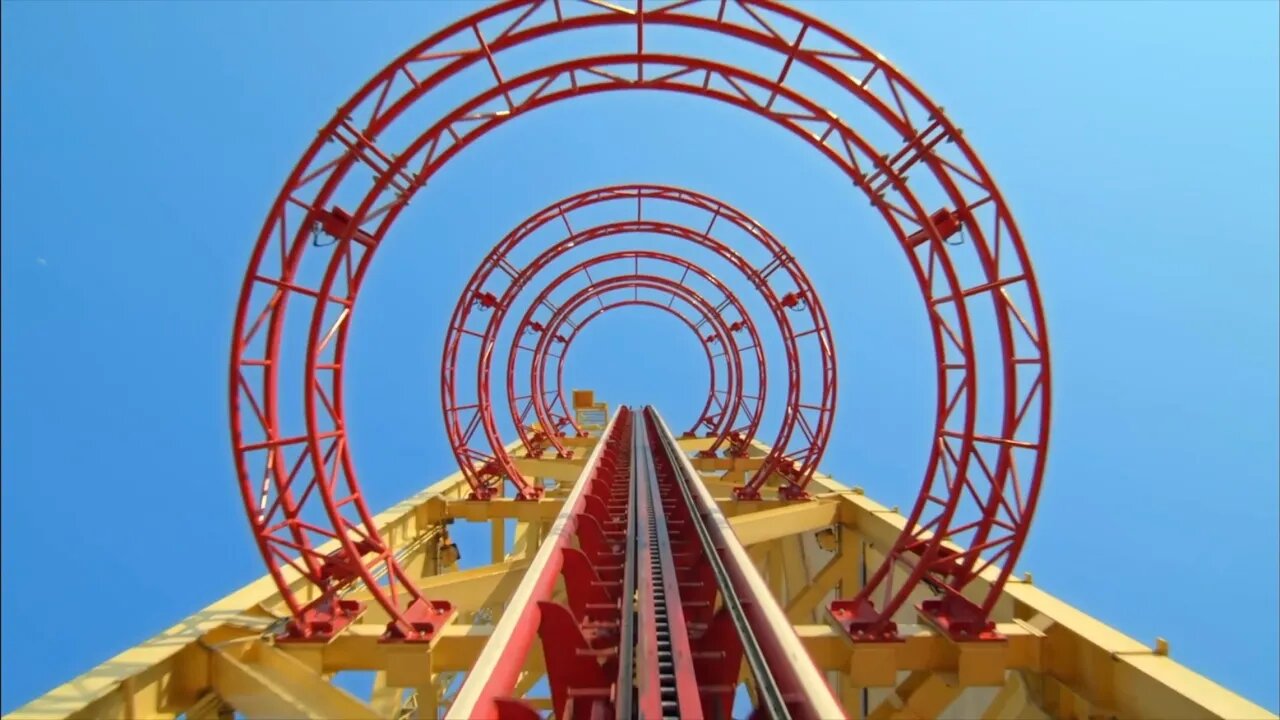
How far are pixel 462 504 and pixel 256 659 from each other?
5.64 meters

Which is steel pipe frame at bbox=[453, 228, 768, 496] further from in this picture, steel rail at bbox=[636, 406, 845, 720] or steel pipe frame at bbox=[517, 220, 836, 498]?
steel rail at bbox=[636, 406, 845, 720]

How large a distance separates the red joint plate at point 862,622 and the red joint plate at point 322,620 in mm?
4781

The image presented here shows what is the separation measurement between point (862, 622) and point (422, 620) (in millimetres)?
4217

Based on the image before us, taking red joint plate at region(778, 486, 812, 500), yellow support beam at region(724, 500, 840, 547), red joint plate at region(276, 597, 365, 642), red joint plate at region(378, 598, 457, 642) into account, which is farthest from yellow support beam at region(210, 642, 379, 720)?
red joint plate at region(778, 486, 812, 500)

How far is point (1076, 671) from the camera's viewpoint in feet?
18.5

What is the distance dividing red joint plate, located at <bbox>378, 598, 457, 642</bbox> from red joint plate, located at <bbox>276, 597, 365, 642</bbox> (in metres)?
0.50

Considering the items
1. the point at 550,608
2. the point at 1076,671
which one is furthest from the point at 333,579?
the point at 1076,671

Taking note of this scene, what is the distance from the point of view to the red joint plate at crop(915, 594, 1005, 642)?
5.98 m

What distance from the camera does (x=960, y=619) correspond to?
243 inches

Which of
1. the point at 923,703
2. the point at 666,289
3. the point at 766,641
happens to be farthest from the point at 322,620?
the point at 666,289

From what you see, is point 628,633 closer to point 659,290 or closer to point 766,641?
point 766,641

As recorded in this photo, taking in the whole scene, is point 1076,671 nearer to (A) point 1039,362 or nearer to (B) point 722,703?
(A) point 1039,362

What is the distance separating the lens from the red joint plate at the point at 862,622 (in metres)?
6.09

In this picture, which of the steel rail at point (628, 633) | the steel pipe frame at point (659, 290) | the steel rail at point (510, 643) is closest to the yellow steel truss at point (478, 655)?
the steel rail at point (510, 643)
